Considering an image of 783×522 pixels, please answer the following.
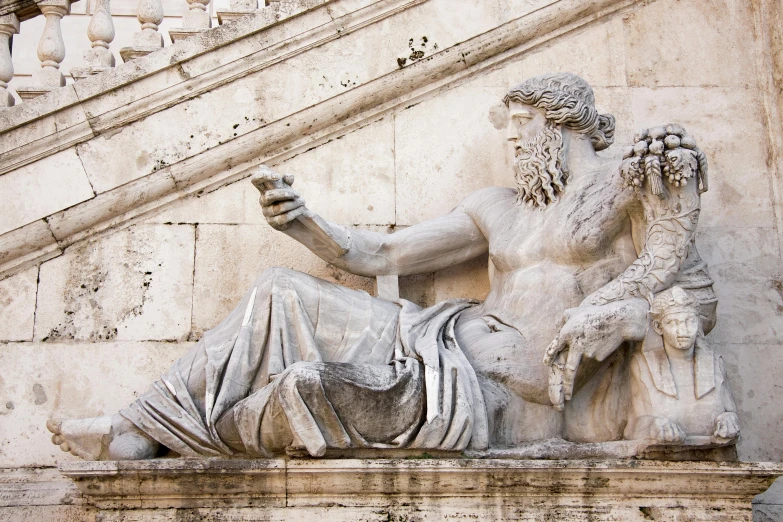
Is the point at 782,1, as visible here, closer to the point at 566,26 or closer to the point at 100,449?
the point at 566,26

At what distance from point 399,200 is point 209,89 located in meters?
1.18

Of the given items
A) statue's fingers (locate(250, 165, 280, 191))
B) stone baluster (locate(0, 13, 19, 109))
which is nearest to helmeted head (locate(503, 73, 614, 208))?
statue's fingers (locate(250, 165, 280, 191))

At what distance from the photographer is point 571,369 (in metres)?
6.64

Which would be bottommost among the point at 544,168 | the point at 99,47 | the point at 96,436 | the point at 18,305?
the point at 96,436

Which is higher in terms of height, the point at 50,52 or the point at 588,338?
the point at 50,52

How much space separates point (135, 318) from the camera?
7.62 metres

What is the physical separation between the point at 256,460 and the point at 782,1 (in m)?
4.09

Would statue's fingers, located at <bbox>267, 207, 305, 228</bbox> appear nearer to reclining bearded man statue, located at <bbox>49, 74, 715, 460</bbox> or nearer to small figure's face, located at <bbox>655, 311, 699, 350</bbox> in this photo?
reclining bearded man statue, located at <bbox>49, 74, 715, 460</bbox>

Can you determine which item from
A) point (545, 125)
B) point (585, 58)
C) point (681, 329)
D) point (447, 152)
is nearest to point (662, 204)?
point (681, 329)

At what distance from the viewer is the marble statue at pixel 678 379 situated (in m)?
6.57

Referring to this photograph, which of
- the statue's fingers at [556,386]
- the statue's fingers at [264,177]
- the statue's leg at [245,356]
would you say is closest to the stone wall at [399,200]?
the statue's leg at [245,356]

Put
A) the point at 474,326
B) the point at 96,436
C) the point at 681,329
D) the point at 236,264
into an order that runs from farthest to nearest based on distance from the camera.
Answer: the point at 236,264 < the point at 474,326 < the point at 96,436 < the point at 681,329

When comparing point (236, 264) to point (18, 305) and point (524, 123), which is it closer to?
point (18, 305)

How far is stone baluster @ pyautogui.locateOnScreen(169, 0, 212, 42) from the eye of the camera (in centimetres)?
816
